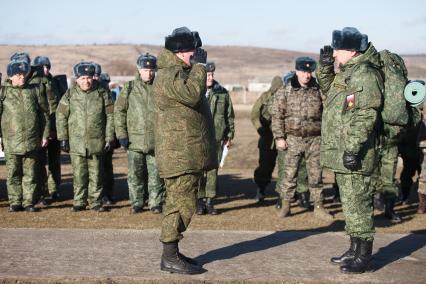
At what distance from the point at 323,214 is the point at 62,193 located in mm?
4840

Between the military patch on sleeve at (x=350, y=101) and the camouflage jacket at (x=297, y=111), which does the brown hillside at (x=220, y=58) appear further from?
the military patch on sleeve at (x=350, y=101)

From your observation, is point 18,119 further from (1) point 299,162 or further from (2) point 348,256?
(2) point 348,256

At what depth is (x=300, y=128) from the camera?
10.8m

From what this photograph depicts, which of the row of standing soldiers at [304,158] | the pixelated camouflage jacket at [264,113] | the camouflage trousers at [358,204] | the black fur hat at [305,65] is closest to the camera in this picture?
the camouflage trousers at [358,204]

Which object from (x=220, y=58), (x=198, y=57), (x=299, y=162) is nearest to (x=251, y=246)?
(x=198, y=57)

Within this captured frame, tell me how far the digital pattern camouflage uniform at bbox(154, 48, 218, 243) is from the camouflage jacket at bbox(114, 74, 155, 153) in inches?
165

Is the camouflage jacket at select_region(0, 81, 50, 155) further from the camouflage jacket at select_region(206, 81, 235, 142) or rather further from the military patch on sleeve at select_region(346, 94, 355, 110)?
the military patch on sleeve at select_region(346, 94, 355, 110)

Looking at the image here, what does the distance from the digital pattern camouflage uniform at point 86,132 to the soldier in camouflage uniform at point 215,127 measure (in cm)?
149

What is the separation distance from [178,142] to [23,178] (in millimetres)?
5043

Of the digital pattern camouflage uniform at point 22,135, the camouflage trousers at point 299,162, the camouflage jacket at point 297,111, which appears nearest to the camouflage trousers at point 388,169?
the camouflage trousers at point 299,162

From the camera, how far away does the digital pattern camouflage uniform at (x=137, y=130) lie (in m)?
11.0

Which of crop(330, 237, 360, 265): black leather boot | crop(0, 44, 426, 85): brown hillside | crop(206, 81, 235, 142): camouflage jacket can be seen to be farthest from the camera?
crop(0, 44, 426, 85): brown hillside

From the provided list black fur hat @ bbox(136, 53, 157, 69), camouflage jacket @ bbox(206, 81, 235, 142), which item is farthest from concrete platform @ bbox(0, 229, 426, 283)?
black fur hat @ bbox(136, 53, 157, 69)

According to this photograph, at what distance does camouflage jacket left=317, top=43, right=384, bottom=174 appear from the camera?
682 centimetres
